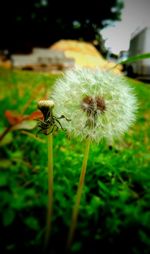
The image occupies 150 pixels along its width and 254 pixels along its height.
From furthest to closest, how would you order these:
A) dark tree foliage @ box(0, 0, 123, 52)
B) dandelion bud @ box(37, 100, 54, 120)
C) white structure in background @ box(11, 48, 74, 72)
Result: dark tree foliage @ box(0, 0, 123, 52) → white structure in background @ box(11, 48, 74, 72) → dandelion bud @ box(37, 100, 54, 120)

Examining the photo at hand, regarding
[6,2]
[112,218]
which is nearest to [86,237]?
[112,218]

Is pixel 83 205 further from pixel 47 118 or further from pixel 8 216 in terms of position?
pixel 47 118

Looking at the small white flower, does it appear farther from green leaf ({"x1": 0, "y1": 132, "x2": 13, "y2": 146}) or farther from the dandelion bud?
green leaf ({"x1": 0, "y1": 132, "x2": 13, "y2": 146})

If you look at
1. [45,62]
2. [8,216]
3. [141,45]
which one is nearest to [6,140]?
[8,216]

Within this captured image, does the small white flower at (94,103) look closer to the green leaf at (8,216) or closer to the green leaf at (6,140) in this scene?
the green leaf at (8,216)

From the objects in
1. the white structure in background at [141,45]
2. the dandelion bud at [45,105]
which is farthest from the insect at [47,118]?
the white structure in background at [141,45]

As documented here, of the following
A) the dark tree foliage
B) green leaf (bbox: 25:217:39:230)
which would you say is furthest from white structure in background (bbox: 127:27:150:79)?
the dark tree foliage
